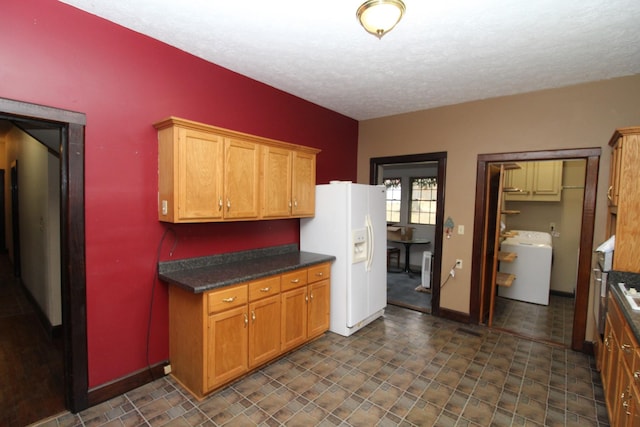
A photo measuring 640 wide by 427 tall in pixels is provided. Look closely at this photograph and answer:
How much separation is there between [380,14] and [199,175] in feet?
5.53

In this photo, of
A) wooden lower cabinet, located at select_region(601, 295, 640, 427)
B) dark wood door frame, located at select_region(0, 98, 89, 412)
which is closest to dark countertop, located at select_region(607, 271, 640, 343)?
wooden lower cabinet, located at select_region(601, 295, 640, 427)

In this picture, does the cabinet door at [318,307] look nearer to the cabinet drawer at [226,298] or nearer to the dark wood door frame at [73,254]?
the cabinet drawer at [226,298]

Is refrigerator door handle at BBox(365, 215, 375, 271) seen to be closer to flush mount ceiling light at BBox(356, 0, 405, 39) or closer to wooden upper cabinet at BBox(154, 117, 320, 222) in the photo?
wooden upper cabinet at BBox(154, 117, 320, 222)

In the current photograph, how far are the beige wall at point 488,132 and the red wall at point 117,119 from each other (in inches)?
96.3

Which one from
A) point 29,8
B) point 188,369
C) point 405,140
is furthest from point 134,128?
point 405,140

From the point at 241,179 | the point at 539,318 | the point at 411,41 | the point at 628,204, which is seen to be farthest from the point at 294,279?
the point at 539,318

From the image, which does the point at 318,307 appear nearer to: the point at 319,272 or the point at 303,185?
the point at 319,272

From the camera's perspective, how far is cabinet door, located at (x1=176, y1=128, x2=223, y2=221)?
231 cm

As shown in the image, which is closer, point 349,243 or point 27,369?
point 27,369

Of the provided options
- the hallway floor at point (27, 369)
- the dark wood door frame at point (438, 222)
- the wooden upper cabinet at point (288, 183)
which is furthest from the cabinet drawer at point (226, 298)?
the dark wood door frame at point (438, 222)

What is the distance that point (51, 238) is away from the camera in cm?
308

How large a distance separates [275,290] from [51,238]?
7.79 feet

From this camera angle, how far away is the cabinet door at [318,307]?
320cm

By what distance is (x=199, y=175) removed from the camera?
241 centimetres
